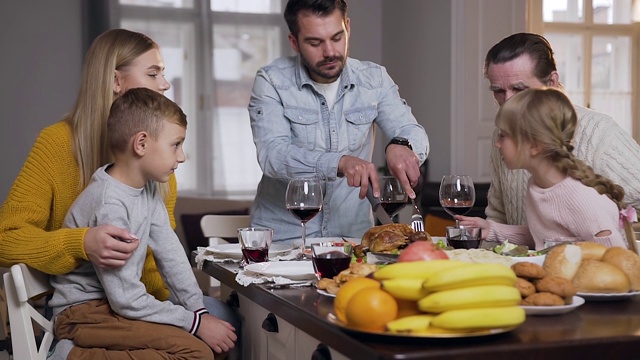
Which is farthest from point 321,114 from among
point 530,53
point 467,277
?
point 467,277

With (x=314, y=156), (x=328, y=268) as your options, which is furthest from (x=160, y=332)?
(x=314, y=156)

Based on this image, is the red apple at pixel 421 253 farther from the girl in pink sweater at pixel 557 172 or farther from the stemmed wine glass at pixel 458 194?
the stemmed wine glass at pixel 458 194

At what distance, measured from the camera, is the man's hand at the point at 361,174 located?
217cm

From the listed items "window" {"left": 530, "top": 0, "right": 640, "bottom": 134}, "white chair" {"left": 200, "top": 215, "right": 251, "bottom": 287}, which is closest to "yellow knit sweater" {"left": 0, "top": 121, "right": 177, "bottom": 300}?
"white chair" {"left": 200, "top": 215, "right": 251, "bottom": 287}

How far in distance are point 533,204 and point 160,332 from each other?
0.92 meters

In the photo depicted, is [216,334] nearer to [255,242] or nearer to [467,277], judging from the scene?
[255,242]

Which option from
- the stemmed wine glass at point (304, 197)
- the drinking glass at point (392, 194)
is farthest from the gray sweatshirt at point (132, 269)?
the drinking glass at point (392, 194)

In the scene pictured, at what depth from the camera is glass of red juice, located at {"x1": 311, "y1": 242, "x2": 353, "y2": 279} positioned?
166 cm

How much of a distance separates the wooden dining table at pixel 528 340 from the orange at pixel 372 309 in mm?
23

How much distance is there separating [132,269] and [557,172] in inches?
39.2

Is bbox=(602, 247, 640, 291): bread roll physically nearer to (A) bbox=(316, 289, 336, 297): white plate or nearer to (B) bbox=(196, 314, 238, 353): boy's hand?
(A) bbox=(316, 289, 336, 297): white plate

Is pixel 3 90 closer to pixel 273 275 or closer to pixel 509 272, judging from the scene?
pixel 273 275

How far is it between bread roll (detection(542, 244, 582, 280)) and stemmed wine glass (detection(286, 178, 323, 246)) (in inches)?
29.7

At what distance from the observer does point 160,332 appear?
189cm
